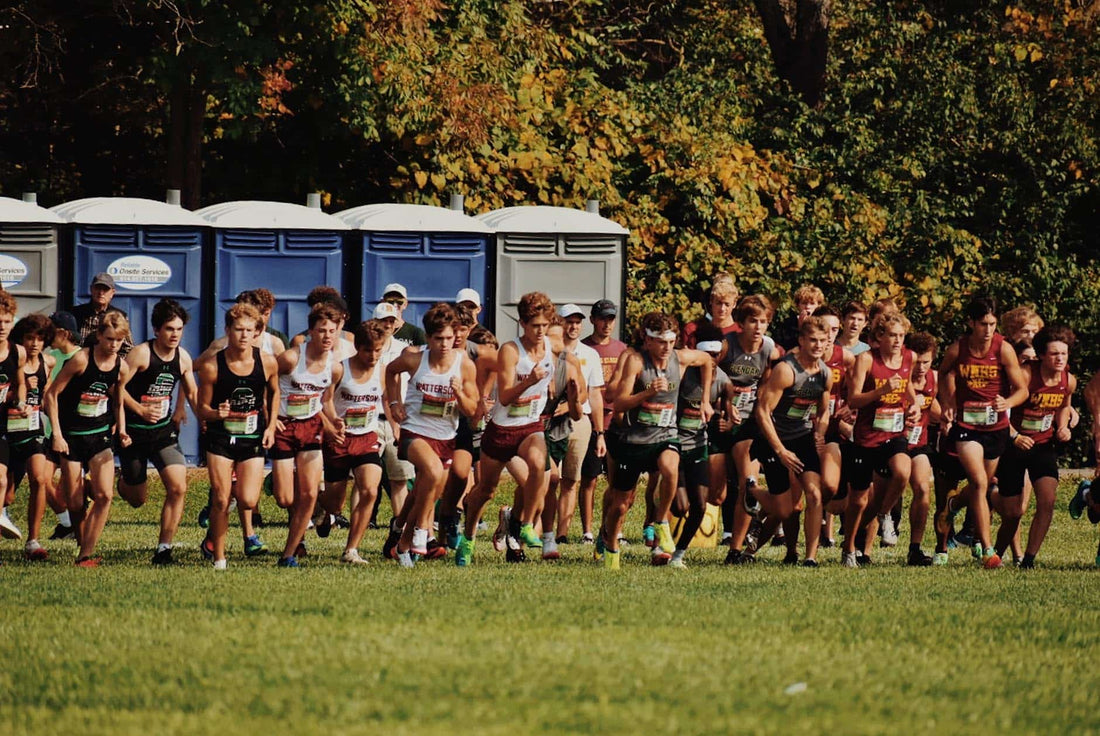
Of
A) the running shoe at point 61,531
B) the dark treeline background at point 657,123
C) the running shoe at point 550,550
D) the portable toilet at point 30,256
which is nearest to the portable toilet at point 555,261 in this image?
the dark treeline background at point 657,123

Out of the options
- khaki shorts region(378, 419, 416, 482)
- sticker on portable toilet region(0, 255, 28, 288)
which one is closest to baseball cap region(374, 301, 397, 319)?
khaki shorts region(378, 419, 416, 482)

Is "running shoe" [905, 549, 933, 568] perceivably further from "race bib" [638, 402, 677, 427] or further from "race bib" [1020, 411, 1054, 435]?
"race bib" [638, 402, 677, 427]

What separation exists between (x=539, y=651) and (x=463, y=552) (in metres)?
4.28

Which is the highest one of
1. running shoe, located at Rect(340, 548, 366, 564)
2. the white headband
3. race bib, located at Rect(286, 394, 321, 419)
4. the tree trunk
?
the tree trunk

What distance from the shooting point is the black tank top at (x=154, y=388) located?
40.2 ft

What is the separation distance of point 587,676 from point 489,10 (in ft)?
55.4

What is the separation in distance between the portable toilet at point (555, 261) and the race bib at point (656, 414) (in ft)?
24.4

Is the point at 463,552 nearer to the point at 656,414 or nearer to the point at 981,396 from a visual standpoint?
the point at 656,414

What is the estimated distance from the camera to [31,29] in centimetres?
2234

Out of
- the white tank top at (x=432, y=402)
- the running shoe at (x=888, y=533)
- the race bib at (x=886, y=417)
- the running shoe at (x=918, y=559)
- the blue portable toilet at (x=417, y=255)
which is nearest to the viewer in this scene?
the white tank top at (x=432, y=402)

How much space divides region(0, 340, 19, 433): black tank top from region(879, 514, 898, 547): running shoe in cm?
705

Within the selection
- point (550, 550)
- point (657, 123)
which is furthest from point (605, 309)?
point (657, 123)

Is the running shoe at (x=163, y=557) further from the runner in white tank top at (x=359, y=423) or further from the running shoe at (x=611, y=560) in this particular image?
the running shoe at (x=611, y=560)

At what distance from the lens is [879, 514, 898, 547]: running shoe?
15.4 meters
